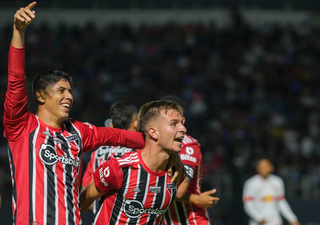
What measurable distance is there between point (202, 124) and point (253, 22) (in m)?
5.75

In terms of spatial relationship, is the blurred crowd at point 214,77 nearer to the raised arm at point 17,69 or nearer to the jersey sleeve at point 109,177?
the jersey sleeve at point 109,177

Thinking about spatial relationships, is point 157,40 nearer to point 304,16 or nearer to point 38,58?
point 38,58

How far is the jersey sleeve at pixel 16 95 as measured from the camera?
3125 millimetres

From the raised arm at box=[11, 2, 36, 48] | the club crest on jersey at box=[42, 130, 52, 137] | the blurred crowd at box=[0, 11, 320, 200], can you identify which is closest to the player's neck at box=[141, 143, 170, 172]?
the club crest on jersey at box=[42, 130, 52, 137]

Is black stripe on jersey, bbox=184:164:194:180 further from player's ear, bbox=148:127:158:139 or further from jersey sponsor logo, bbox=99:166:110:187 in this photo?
jersey sponsor logo, bbox=99:166:110:187

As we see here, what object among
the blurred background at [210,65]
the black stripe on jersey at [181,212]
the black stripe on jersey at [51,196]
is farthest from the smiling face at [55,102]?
the blurred background at [210,65]

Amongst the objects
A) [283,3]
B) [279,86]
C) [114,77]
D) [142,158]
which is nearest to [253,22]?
[283,3]

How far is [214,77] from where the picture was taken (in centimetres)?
1611

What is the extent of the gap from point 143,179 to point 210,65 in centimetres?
1322

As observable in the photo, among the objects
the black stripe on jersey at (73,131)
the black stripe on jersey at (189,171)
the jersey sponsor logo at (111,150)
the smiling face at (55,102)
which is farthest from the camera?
the jersey sponsor logo at (111,150)

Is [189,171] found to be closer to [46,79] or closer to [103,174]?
[103,174]

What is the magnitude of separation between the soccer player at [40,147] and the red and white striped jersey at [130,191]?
0.28 meters

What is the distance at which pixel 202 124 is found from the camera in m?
14.6

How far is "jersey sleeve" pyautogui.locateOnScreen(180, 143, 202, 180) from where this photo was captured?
4680 millimetres
